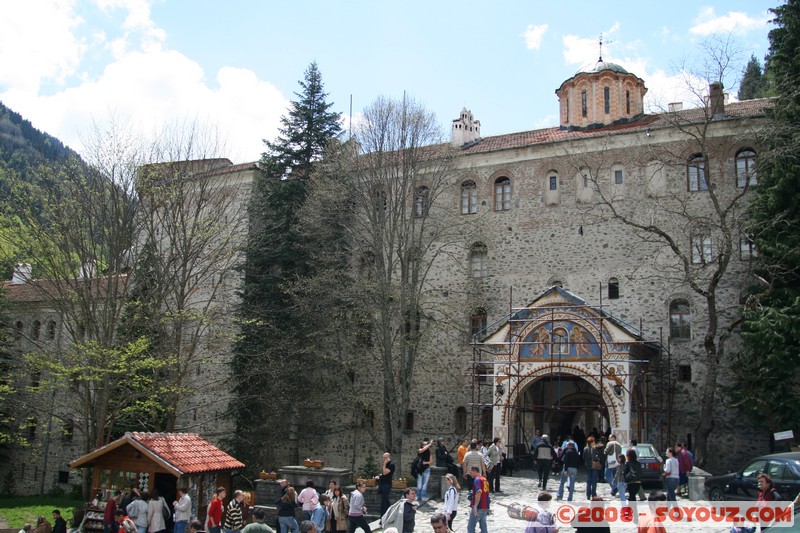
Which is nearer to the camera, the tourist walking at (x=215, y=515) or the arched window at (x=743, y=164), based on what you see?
the tourist walking at (x=215, y=515)

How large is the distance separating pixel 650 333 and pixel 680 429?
10.3ft

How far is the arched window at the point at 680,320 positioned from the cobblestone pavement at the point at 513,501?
6.09 meters

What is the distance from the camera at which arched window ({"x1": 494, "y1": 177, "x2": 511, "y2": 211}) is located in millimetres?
27906

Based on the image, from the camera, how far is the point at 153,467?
15.8m

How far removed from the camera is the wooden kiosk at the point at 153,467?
15727 millimetres

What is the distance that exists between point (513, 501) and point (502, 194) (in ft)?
46.2

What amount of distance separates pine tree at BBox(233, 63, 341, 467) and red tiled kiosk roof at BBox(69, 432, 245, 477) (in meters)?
7.98

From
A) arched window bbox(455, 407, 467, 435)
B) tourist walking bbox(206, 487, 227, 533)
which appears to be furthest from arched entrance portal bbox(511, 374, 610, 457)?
tourist walking bbox(206, 487, 227, 533)

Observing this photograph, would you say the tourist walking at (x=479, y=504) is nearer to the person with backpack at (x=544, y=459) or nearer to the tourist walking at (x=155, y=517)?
the person with backpack at (x=544, y=459)

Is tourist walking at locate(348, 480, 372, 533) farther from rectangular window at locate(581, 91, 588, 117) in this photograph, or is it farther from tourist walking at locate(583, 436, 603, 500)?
rectangular window at locate(581, 91, 588, 117)

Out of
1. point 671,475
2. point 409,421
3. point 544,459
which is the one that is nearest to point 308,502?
point 544,459

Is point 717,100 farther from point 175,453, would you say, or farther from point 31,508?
point 31,508

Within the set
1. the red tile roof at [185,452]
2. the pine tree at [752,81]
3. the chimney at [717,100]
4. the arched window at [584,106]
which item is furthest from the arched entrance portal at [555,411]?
the pine tree at [752,81]

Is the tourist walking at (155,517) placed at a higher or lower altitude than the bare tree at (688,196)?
lower
